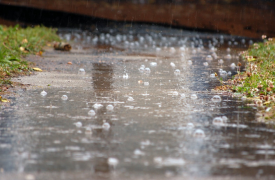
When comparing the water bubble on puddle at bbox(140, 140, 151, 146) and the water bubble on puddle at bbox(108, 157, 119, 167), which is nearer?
the water bubble on puddle at bbox(108, 157, 119, 167)

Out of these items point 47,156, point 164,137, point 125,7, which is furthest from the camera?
point 125,7

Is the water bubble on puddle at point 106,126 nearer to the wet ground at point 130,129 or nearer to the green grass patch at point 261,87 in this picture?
the wet ground at point 130,129

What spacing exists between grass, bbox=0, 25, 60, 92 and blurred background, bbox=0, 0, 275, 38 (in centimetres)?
342

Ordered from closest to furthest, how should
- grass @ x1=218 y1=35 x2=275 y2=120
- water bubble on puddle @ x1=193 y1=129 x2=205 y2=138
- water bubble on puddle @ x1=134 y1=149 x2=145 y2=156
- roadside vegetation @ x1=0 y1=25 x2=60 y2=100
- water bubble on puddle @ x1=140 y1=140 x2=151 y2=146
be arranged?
water bubble on puddle @ x1=134 y1=149 x2=145 y2=156, water bubble on puddle @ x1=140 y1=140 x2=151 y2=146, water bubble on puddle @ x1=193 y1=129 x2=205 y2=138, grass @ x1=218 y1=35 x2=275 y2=120, roadside vegetation @ x1=0 y1=25 x2=60 y2=100

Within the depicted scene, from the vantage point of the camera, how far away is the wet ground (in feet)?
8.13

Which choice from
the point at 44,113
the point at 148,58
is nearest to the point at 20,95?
the point at 44,113

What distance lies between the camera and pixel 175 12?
1501 cm

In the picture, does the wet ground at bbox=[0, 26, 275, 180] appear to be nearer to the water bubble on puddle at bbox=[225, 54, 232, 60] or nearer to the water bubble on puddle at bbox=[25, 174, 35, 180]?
the water bubble on puddle at bbox=[25, 174, 35, 180]

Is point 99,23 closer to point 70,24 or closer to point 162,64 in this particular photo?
point 70,24

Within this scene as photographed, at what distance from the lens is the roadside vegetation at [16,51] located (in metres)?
5.86

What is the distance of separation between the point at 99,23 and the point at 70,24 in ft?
4.05

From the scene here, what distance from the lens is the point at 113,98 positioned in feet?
15.3

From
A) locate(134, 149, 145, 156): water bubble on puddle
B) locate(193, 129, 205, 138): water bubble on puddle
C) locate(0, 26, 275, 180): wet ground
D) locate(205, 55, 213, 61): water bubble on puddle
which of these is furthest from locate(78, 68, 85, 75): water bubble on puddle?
locate(134, 149, 145, 156): water bubble on puddle

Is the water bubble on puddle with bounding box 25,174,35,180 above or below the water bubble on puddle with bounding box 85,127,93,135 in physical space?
below
